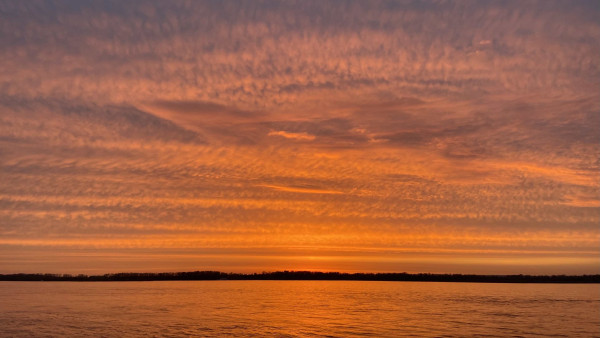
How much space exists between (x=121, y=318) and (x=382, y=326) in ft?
144

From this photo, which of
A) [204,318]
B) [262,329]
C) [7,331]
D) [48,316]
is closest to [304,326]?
[262,329]

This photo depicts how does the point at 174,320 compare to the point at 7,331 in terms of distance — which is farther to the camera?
the point at 174,320

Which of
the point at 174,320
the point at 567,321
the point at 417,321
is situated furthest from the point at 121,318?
the point at 567,321

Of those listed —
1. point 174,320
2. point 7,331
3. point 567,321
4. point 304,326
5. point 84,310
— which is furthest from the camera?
point 84,310

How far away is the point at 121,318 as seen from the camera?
87188 mm

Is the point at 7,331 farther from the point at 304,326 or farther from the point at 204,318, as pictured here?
the point at 304,326

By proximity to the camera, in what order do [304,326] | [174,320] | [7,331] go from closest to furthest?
[7,331] < [304,326] < [174,320]

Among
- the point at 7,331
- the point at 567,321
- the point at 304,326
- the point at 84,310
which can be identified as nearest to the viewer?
the point at 7,331

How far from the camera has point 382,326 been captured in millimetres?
75875

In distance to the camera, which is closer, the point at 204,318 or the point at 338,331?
the point at 338,331

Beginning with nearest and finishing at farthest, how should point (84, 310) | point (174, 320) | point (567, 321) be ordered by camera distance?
point (174, 320) → point (567, 321) → point (84, 310)

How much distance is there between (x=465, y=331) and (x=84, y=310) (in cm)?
7398

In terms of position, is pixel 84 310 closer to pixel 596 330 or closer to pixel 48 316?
pixel 48 316

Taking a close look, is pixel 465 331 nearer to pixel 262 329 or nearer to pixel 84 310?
pixel 262 329
